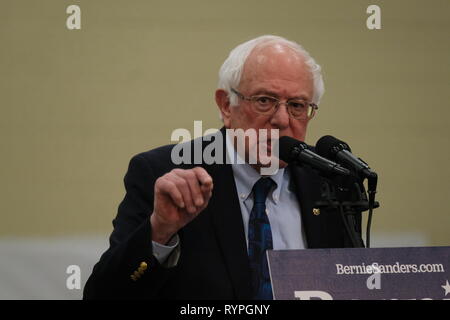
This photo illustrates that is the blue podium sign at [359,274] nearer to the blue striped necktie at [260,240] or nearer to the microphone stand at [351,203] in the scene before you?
the microphone stand at [351,203]

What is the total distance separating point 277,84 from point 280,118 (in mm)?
119

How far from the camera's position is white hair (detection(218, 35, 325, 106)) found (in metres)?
2.37

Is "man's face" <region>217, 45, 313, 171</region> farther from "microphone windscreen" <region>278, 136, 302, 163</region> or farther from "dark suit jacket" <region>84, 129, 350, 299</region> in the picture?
"microphone windscreen" <region>278, 136, 302, 163</region>

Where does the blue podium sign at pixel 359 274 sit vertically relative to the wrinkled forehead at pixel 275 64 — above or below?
below

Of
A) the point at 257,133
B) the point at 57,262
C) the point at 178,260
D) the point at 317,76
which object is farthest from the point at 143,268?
the point at 57,262

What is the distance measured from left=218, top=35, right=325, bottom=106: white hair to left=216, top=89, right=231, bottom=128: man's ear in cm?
4

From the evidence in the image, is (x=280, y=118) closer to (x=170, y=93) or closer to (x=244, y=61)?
(x=244, y=61)

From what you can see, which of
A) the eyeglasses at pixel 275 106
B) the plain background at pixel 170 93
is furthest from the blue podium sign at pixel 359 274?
the plain background at pixel 170 93

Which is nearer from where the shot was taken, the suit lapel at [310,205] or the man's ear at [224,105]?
the suit lapel at [310,205]

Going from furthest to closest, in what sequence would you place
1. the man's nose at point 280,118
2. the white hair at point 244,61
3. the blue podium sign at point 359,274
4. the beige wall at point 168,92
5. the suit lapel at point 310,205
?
1. the beige wall at point 168,92
2. the white hair at point 244,61
3. the man's nose at point 280,118
4. the suit lapel at point 310,205
5. the blue podium sign at point 359,274

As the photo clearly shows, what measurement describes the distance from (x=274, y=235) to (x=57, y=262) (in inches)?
48.9

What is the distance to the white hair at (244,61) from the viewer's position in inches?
93.3

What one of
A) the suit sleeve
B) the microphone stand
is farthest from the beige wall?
the microphone stand

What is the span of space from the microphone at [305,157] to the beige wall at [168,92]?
52.2 inches
